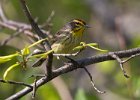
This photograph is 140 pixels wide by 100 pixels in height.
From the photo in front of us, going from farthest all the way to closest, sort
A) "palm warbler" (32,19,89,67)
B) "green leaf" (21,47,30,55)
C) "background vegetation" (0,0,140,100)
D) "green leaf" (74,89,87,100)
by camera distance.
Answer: "background vegetation" (0,0,140,100), "palm warbler" (32,19,89,67), "green leaf" (74,89,87,100), "green leaf" (21,47,30,55)

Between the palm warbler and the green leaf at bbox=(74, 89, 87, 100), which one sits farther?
the palm warbler

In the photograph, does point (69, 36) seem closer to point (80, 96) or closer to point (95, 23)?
A: point (80, 96)

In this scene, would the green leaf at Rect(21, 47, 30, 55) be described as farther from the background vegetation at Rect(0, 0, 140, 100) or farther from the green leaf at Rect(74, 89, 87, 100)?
the background vegetation at Rect(0, 0, 140, 100)

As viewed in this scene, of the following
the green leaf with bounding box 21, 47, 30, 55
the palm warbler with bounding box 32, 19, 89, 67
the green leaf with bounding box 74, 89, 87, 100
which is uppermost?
the green leaf with bounding box 21, 47, 30, 55

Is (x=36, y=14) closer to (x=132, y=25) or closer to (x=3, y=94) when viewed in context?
(x=132, y=25)

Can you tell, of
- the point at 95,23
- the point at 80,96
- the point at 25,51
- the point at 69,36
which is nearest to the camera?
the point at 25,51

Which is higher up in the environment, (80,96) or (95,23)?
(80,96)

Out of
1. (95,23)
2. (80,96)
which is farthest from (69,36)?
(95,23)

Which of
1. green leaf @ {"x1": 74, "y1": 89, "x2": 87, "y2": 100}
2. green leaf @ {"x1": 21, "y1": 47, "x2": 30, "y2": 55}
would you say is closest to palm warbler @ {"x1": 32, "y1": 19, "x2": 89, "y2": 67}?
green leaf @ {"x1": 74, "y1": 89, "x2": 87, "y2": 100}

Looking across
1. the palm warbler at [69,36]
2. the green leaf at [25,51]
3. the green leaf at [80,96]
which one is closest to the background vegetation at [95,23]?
the palm warbler at [69,36]

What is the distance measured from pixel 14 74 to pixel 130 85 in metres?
0.96

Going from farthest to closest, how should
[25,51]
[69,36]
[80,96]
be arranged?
[69,36]
[80,96]
[25,51]

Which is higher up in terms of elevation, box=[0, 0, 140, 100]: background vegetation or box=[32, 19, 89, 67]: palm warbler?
box=[32, 19, 89, 67]: palm warbler

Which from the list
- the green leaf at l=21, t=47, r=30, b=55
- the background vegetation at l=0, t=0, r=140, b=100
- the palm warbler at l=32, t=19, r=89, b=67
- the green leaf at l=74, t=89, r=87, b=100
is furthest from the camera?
the background vegetation at l=0, t=0, r=140, b=100
